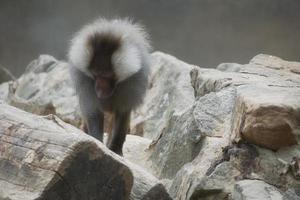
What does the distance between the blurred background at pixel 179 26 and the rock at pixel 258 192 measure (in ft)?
15.4

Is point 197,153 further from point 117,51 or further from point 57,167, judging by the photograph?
point 57,167

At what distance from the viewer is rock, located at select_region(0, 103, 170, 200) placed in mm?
2611

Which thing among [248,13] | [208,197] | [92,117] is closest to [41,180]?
[208,197]

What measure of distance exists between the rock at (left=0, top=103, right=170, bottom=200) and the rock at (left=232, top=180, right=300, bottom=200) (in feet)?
1.67

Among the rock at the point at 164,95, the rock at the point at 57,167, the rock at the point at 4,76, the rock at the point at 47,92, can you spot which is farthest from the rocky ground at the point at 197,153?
the rock at the point at 4,76

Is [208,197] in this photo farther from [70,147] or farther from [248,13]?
[248,13]

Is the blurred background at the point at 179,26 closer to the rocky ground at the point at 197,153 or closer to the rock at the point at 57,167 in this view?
the rocky ground at the point at 197,153

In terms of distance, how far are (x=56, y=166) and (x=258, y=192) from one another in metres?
0.91

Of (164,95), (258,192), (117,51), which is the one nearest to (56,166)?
(258,192)

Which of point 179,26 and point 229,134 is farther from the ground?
point 179,26

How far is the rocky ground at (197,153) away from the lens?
2662 millimetres

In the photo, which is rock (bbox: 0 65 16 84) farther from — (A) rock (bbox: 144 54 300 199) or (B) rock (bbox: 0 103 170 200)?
(B) rock (bbox: 0 103 170 200)

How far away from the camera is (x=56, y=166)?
2.61 metres

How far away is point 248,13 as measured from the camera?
7.65 metres
